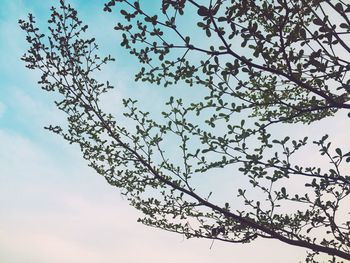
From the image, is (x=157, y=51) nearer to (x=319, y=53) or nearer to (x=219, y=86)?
(x=219, y=86)

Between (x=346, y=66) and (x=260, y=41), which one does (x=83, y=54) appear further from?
(x=346, y=66)

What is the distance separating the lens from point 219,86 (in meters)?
3.97

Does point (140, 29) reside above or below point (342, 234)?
above

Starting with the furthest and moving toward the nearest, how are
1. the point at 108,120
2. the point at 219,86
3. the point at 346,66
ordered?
the point at 108,120, the point at 219,86, the point at 346,66

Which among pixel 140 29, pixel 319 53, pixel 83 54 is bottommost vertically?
pixel 319 53

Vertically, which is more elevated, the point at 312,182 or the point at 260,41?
the point at 260,41

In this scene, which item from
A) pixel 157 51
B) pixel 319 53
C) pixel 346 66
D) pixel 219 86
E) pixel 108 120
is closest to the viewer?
pixel 319 53

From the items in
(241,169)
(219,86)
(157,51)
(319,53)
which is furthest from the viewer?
(241,169)

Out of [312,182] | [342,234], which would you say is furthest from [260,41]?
[342,234]

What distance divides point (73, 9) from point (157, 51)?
381cm

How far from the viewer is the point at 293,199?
5148 mm

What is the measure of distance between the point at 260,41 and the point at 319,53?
1.83 feet

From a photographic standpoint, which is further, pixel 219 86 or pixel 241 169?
pixel 241 169

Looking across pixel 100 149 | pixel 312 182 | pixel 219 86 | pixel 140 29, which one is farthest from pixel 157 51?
pixel 100 149
